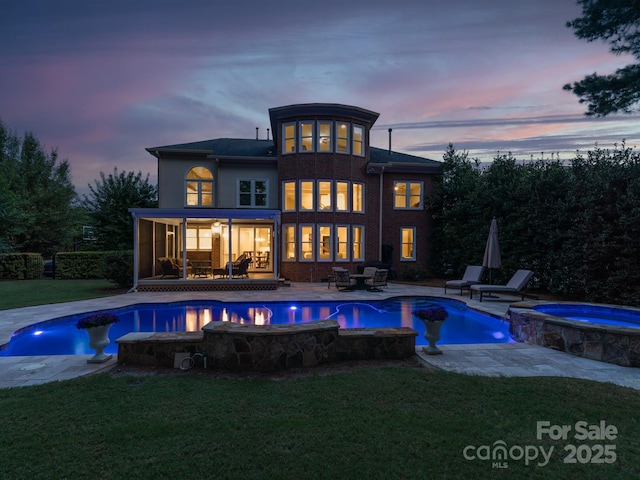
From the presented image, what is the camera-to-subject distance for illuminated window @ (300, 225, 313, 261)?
17312 mm

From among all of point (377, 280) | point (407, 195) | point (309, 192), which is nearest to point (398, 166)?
point (407, 195)

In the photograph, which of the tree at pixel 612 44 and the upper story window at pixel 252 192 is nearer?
the tree at pixel 612 44

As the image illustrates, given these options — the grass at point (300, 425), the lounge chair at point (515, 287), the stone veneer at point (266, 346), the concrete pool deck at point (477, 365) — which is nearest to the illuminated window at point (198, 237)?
the concrete pool deck at point (477, 365)

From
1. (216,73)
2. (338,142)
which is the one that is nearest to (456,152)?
(338,142)

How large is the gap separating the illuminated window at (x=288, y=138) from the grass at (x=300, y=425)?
14561 mm

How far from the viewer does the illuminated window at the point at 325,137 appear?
17234 millimetres

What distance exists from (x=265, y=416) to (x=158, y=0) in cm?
1604

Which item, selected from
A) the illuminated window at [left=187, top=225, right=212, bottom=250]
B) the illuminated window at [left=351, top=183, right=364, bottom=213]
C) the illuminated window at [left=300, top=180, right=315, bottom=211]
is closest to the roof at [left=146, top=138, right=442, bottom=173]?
the illuminated window at [left=351, top=183, right=364, bottom=213]

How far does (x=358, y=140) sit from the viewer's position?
1792 cm

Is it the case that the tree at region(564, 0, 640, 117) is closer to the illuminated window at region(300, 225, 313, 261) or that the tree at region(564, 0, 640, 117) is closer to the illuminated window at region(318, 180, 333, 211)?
the illuminated window at region(318, 180, 333, 211)

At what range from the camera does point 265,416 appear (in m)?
3.44

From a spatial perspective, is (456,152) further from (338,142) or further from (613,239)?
(613,239)

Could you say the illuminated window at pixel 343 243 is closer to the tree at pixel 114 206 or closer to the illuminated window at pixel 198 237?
the illuminated window at pixel 198 237

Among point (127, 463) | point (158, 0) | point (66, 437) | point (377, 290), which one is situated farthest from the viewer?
point (377, 290)
